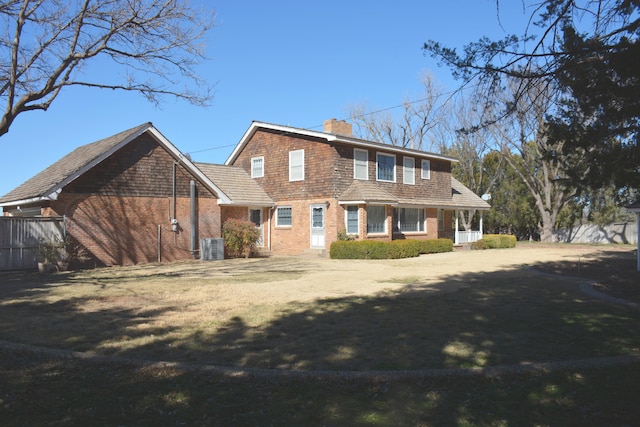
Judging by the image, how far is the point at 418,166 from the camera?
99.1 feet

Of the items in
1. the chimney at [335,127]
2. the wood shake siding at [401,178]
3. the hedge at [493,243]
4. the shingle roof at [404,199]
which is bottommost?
the hedge at [493,243]

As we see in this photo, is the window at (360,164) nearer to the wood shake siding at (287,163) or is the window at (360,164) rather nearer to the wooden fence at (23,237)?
the wood shake siding at (287,163)

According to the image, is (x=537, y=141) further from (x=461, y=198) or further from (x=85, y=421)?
(x=85, y=421)

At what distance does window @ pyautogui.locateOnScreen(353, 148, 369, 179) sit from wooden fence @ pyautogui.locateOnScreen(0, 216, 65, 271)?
1417 cm

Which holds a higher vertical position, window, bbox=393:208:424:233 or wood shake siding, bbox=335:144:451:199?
wood shake siding, bbox=335:144:451:199

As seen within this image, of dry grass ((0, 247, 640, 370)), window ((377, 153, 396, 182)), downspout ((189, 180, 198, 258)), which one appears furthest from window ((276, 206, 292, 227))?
dry grass ((0, 247, 640, 370))

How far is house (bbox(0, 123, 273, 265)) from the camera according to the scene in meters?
19.3

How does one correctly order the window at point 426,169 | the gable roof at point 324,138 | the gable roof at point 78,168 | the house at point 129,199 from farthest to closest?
the window at point 426,169
the gable roof at point 324,138
the house at point 129,199
the gable roof at point 78,168

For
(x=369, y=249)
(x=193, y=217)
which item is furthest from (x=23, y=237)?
(x=369, y=249)

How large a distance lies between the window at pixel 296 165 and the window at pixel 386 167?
14.1ft

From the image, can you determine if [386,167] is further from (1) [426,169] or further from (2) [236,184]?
(2) [236,184]

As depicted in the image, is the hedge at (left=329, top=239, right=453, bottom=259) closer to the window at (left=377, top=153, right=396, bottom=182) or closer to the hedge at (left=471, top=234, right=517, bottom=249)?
the window at (left=377, top=153, right=396, bottom=182)

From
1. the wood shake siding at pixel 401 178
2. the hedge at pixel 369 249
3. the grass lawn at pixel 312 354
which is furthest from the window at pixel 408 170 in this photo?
the grass lawn at pixel 312 354

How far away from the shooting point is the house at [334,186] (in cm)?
2506
